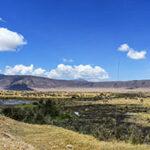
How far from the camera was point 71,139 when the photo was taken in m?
31.3

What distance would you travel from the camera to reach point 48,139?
30.7m

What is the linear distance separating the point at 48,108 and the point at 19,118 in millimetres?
16630

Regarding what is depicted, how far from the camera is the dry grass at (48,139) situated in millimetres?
28609

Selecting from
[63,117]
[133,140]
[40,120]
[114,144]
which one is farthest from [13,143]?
[63,117]

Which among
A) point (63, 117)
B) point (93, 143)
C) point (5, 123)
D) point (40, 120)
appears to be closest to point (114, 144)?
point (93, 143)

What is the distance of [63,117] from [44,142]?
30875 millimetres

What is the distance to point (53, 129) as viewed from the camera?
3488cm

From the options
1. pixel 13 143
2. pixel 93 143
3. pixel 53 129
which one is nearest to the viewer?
pixel 13 143

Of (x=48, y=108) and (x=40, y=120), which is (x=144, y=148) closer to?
(x=40, y=120)

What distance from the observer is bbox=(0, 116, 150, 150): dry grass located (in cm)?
2861

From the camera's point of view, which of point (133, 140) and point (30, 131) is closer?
point (30, 131)

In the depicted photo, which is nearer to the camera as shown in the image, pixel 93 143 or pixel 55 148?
pixel 55 148

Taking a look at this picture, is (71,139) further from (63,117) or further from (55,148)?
(63,117)

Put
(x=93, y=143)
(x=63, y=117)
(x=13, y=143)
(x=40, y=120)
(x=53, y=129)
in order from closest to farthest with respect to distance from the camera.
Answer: (x=13, y=143), (x=93, y=143), (x=53, y=129), (x=40, y=120), (x=63, y=117)
